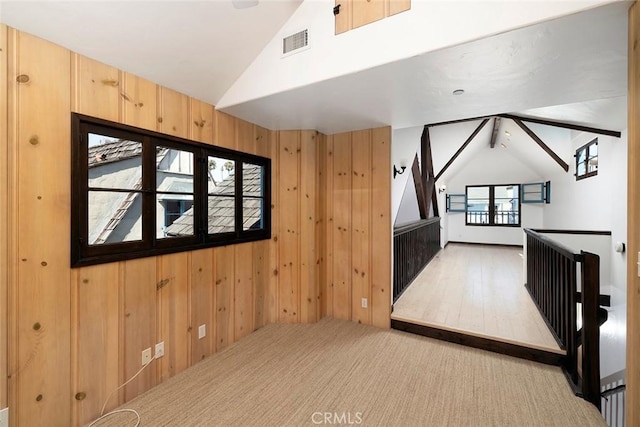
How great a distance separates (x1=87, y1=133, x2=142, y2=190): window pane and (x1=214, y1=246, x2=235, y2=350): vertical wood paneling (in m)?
0.90

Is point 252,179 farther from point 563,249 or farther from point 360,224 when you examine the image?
point 563,249

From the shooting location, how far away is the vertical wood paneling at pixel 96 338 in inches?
63.6

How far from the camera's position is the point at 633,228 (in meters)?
1.24

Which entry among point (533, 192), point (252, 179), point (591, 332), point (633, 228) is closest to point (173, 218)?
point (252, 179)

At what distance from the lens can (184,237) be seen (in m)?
2.19

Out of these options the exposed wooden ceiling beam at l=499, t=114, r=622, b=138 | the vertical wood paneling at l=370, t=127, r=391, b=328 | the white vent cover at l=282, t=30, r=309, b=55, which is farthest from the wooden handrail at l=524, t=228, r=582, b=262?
the white vent cover at l=282, t=30, r=309, b=55

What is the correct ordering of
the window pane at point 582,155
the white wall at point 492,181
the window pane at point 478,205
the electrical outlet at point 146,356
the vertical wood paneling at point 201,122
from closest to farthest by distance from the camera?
1. the electrical outlet at point 146,356
2. the vertical wood paneling at point 201,122
3. the window pane at point 582,155
4. the white wall at point 492,181
5. the window pane at point 478,205

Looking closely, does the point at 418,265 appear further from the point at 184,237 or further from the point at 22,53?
the point at 22,53

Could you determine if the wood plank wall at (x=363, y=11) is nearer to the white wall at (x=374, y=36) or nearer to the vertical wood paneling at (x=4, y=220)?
the white wall at (x=374, y=36)

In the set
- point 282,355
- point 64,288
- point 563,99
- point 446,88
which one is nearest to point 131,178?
point 64,288

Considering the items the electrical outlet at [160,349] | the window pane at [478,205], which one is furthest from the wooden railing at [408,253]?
the window pane at [478,205]

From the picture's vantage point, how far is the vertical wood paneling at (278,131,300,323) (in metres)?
3.07

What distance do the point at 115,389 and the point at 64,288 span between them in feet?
2.55

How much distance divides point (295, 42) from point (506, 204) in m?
9.02
